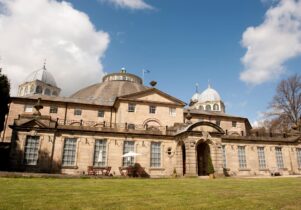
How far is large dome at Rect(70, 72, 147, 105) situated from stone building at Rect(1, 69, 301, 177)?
18.0ft

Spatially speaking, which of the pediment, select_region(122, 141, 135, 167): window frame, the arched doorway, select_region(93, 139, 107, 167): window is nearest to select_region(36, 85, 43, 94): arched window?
the pediment

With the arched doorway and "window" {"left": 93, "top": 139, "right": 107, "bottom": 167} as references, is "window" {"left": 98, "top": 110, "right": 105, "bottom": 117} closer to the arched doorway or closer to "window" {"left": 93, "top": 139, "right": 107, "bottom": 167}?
"window" {"left": 93, "top": 139, "right": 107, "bottom": 167}

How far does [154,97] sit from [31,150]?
18.7 m

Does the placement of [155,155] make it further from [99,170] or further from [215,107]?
[215,107]

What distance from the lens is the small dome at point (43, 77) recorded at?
6234 centimetres

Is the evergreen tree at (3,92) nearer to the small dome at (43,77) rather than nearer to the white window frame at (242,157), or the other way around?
the white window frame at (242,157)

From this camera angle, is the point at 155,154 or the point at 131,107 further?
the point at 131,107

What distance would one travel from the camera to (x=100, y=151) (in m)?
25.3

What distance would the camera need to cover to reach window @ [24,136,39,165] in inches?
918

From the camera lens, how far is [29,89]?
60.5m

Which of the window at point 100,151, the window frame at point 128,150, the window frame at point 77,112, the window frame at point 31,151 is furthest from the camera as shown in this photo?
the window frame at point 77,112

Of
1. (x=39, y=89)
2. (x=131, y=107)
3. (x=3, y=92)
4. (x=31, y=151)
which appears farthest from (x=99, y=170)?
(x=39, y=89)

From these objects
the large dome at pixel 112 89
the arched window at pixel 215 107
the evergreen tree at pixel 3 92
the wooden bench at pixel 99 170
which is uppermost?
the arched window at pixel 215 107

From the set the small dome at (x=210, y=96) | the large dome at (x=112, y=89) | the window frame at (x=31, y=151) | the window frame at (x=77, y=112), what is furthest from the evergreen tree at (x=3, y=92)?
the small dome at (x=210, y=96)
